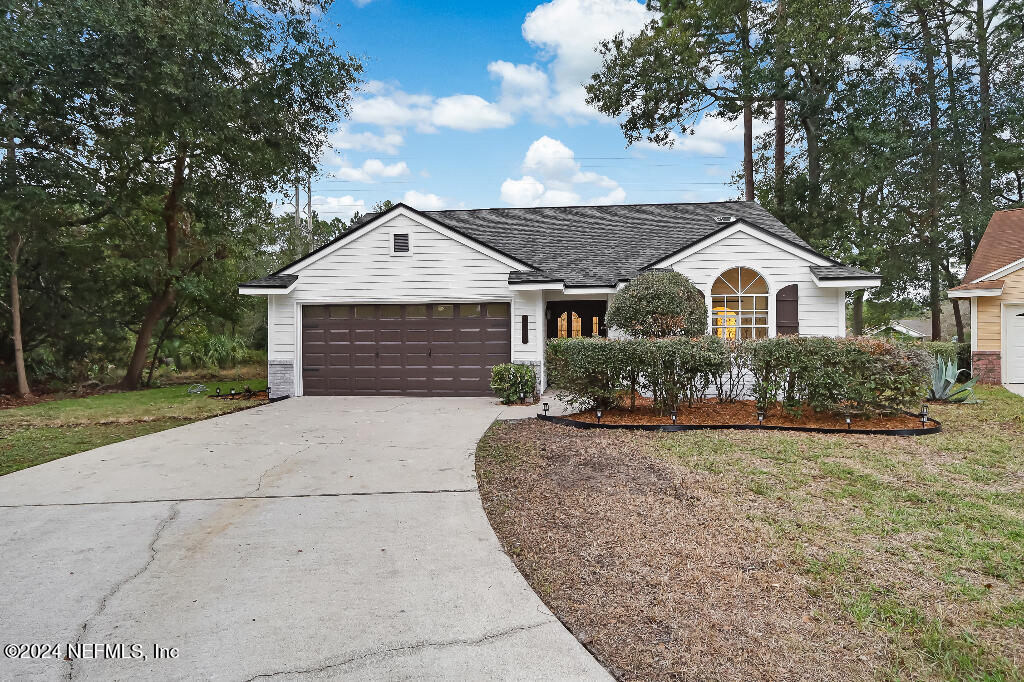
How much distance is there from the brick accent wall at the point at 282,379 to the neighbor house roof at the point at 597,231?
3.35 m

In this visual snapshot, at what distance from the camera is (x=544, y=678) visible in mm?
2406

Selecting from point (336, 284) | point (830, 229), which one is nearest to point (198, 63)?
point (336, 284)

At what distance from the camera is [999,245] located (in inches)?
624

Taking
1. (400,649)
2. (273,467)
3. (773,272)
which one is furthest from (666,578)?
(773,272)

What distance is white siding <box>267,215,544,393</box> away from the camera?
12.4 meters

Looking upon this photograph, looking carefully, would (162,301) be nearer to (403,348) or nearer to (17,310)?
(17,310)

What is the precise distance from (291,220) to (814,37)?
92.5 feet

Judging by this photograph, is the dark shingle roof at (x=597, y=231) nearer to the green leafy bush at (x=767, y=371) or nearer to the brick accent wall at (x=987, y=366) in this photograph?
the green leafy bush at (x=767, y=371)

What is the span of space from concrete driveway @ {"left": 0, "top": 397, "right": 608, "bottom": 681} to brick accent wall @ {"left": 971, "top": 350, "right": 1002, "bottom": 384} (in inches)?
573

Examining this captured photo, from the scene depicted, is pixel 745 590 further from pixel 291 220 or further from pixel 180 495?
pixel 291 220

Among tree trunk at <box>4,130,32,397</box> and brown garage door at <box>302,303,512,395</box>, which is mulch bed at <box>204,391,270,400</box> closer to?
brown garage door at <box>302,303,512,395</box>

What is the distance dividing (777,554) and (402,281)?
1031 centimetres

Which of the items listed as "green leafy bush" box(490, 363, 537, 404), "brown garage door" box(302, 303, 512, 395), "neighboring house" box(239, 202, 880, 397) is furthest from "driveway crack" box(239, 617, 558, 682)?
"brown garage door" box(302, 303, 512, 395)

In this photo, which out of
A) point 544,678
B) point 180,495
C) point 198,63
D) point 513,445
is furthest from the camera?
point 198,63
